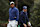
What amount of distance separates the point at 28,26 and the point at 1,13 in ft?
44.7

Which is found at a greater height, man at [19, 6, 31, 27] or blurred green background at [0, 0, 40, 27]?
man at [19, 6, 31, 27]

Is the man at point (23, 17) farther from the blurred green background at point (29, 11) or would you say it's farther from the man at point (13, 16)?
the blurred green background at point (29, 11)

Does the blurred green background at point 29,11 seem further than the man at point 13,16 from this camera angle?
Answer: Yes

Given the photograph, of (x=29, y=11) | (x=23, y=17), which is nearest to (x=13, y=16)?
(x=23, y=17)

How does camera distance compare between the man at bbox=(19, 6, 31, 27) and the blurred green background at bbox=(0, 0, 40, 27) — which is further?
the blurred green background at bbox=(0, 0, 40, 27)

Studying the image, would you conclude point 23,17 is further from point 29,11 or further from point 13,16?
point 29,11

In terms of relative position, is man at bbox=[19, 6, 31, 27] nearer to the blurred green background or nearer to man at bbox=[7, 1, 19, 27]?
man at bbox=[7, 1, 19, 27]

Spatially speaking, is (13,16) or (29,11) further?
(29,11)

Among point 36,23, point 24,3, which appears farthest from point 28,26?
point 24,3

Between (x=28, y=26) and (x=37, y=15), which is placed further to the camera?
(x=37, y=15)

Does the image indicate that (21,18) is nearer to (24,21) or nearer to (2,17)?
(24,21)

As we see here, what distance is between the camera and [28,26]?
33.2 ft

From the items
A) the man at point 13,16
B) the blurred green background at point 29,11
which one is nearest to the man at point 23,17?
the man at point 13,16

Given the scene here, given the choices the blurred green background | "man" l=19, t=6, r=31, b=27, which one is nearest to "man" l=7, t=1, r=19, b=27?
"man" l=19, t=6, r=31, b=27
